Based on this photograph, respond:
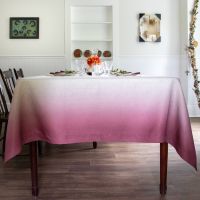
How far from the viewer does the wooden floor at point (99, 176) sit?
2084 millimetres

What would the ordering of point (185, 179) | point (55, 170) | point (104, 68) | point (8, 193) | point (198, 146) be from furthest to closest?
point (198, 146), point (104, 68), point (55, 170), point (185, 179), point (8, 193)

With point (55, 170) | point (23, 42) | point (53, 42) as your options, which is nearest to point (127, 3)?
point (53, 42)

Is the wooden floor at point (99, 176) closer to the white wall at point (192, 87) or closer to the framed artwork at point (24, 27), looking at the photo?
the white wall at point (192, 87)

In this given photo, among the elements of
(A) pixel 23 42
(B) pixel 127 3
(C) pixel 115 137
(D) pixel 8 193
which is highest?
(B) pixel 127 3

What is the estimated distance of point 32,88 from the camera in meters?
1.95

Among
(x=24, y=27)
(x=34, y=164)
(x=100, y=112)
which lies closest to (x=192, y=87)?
(x=24, y=27)

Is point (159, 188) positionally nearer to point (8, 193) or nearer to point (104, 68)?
point (8, 193)

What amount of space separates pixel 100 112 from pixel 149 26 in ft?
12.8

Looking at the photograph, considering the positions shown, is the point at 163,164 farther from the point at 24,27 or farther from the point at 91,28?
the point at 24,27

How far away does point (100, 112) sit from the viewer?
1.97 meters

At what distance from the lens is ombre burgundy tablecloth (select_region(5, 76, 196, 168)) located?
1.94m

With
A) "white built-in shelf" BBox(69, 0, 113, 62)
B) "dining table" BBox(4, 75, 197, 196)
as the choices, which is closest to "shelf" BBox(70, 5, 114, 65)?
"white built-in shelf" BBox(69, 0, 113, 62)

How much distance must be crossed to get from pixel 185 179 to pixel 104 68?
1.25 m

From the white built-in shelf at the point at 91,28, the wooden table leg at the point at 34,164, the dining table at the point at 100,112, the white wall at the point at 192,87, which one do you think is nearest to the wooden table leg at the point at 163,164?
the dining table at the point at 100,112
